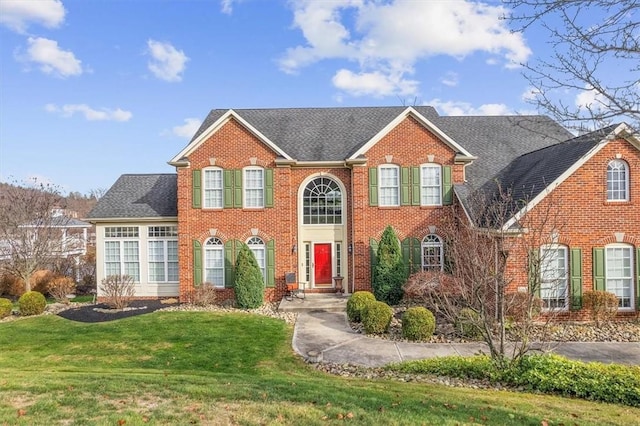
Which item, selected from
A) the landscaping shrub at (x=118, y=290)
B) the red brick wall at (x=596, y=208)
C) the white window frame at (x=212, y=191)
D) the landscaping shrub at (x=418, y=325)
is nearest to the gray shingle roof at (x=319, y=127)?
the white window frame at (x=212, y=191)

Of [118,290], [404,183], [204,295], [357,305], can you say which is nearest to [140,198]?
[118,290]

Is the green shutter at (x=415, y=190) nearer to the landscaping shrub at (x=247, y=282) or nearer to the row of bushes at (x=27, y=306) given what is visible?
the landscaping shrub at (x=247, y=282)

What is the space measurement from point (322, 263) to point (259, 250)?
9.57 feet

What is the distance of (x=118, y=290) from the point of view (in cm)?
1705

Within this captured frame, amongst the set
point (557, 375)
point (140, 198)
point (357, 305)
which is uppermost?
point (140, 198)

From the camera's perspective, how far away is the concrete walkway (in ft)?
34.5

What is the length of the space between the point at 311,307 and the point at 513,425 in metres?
10.7

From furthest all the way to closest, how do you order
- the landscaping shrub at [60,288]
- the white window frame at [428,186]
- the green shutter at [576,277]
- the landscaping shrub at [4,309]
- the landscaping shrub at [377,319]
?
the landscaping shrub at [60,288], the white window frame at [428,186], the landscaping shrub at [4,309], the green shutter at [576,277], the landscaping shrub at [377,319]

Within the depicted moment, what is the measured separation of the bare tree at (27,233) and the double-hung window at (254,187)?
1092 centimetres

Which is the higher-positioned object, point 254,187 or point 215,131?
point 215,131

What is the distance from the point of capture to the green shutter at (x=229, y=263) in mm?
17781

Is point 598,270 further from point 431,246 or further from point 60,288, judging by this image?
point 60,288

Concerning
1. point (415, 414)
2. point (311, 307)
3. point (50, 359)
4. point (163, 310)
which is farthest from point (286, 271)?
point (415, 414)

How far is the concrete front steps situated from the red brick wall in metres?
6.37
